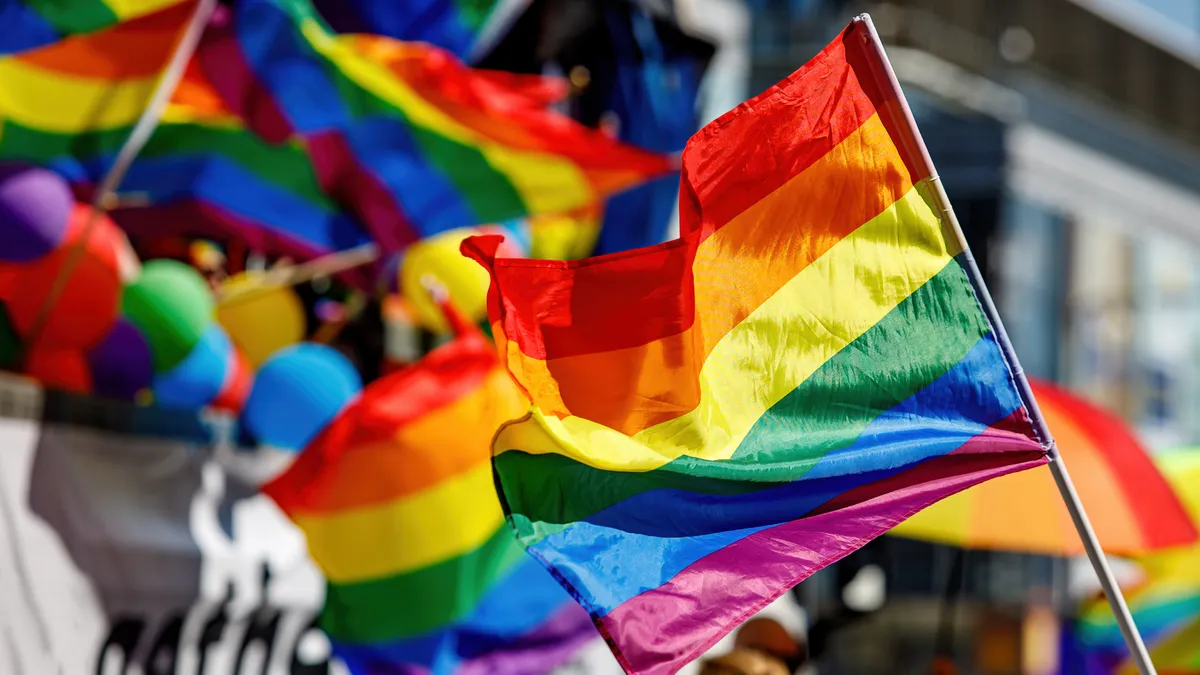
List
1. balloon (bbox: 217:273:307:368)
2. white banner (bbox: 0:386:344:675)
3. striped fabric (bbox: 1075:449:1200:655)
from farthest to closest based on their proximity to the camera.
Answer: striped fabric (bbox: 1075:449:1200:655)
balloon (bbox: 217:273:307:368)
white banner (bbox: 0:386:344:675)

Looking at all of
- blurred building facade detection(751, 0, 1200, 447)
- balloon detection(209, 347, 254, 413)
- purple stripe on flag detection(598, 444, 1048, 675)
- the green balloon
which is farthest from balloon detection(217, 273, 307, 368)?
blurred building facade detection(751, 0, 1200, 447)

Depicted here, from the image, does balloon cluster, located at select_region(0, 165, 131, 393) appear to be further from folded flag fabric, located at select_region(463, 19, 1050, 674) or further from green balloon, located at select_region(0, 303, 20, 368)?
folded flag fabric, located at select_region(463, 19, 1050, 674)

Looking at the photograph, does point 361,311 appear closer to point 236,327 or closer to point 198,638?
point 236,327

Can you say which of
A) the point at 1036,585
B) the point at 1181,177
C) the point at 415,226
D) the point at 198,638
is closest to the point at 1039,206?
the point at 1036,585

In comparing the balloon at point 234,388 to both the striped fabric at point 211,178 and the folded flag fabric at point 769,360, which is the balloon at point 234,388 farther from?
the folded flag fabric at point 769,360

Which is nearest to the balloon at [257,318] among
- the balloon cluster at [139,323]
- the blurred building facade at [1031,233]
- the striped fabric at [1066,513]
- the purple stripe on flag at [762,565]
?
the balloon cluster at [139,323]

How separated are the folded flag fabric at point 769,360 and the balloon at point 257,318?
4.76 m

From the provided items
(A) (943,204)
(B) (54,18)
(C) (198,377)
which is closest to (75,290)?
(C) (198,377)

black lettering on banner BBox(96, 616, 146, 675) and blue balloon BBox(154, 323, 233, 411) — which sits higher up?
blue balloon BBox(154, 323, 233, 411)

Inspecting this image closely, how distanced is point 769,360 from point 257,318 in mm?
5006

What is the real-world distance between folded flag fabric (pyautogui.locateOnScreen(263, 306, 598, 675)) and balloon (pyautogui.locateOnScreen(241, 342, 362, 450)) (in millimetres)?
569

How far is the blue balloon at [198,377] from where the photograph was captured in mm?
7582

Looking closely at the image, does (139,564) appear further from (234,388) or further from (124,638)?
(234,388)

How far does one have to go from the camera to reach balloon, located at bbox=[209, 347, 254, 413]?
803cm
